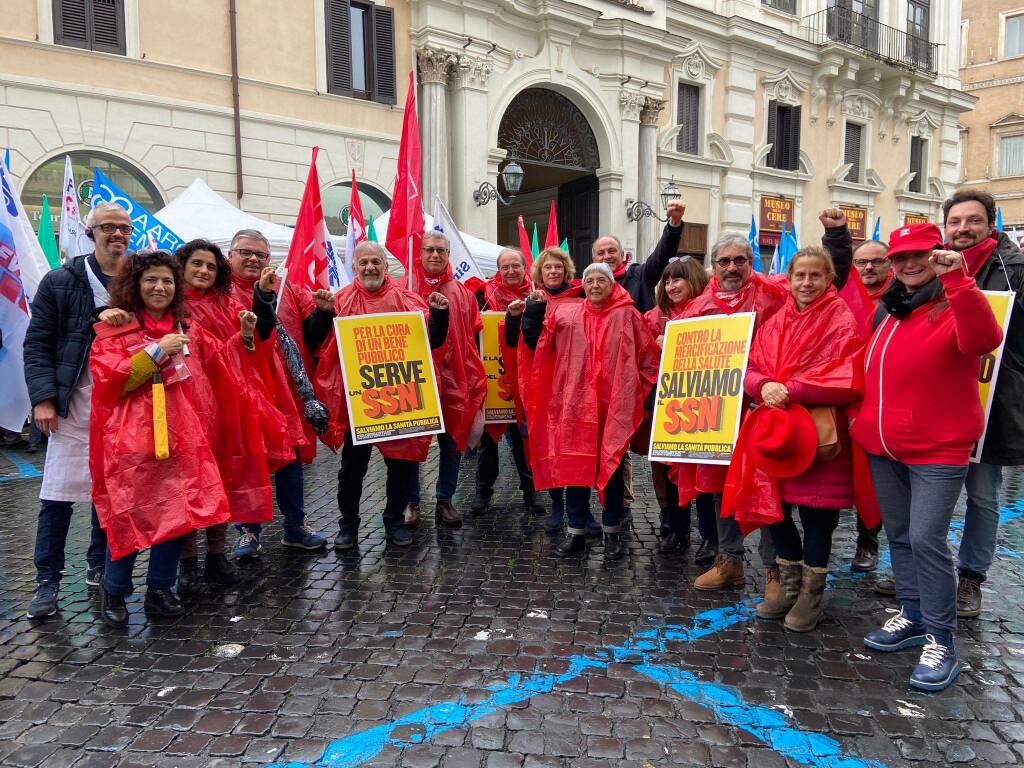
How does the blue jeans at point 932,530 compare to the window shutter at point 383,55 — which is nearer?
the blue jeans at point 932,530

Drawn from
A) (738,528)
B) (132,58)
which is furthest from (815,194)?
(738,528)

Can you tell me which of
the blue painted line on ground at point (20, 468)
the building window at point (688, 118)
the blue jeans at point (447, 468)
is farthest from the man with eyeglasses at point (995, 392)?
the building window at point (688, 118)

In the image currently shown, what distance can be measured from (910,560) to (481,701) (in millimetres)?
2128

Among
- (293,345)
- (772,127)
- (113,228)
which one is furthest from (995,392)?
(772,127)

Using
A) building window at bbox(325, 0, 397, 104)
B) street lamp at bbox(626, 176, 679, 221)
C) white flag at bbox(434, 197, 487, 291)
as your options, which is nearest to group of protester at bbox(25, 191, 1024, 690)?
white flag at bbox(434, 197, 487, 291)

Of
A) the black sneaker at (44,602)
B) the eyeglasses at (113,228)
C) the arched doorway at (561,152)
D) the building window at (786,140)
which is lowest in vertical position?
the black sneaker at (44,602)

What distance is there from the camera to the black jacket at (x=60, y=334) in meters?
3.82

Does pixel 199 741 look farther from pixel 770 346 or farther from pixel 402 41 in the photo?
pixel 402 41

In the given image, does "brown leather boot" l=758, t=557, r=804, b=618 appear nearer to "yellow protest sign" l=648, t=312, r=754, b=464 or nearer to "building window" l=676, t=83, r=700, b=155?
"yellow protest sign" l=648, t=312, r=754, b=464

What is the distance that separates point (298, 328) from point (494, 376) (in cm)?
162

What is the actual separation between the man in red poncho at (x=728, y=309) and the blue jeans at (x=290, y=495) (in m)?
2.46

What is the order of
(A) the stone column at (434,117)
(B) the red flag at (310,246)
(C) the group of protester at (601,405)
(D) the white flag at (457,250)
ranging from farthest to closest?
(A) the stone column at (434,117) → (D) the white flag at (457,250) → (B) the red flag at (310,246) → (C) the group of protester at (601,405)

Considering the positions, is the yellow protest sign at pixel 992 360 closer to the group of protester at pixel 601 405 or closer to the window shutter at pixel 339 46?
the group of protester at pixel 601 405

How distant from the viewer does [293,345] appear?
4.64 metres
